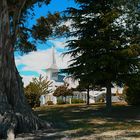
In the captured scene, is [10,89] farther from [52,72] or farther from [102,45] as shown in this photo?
[52,72]

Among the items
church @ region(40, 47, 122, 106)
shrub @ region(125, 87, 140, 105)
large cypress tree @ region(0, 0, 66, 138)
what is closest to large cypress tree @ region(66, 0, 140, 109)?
shrub @ region(125, 87, 140, 105)

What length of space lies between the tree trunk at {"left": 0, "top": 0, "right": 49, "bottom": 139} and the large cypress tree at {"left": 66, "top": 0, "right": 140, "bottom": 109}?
334 inches

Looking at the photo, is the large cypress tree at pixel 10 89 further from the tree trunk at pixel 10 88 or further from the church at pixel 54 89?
the church at pixel 54 89

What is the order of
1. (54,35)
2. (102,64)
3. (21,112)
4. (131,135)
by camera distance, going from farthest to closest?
(54,35) → (102,64) → (21,112) → (131,135)

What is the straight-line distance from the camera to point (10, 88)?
58.0 feet

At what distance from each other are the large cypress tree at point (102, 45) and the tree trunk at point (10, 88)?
8.48 m

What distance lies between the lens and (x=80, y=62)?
26.7 metres

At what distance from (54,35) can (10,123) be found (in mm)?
12906

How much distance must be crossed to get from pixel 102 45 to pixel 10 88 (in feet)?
33.1

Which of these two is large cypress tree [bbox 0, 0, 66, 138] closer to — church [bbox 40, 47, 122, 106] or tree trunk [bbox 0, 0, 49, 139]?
tree trunk [bbox 0, 0, 49, 139]

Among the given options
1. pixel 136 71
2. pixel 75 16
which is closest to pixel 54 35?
pixel 75 16

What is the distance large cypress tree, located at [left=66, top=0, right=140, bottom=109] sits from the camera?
83.6 ft

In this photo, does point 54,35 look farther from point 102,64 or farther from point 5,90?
point 5,90

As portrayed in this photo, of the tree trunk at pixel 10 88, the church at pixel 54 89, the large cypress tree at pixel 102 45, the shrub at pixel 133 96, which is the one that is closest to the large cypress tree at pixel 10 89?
the tree trunk at pixel 10 88
